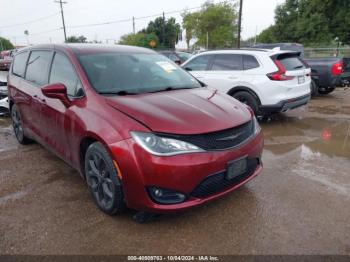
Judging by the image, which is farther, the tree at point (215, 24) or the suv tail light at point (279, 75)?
the tree at point (215, 24)

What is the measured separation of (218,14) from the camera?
60.7 meters

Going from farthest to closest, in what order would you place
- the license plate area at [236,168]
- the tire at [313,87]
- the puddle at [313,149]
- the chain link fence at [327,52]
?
1. the chain link fence at [327,52]
2. the tire at [313,87]
3. the puddle at [313,149]
4. the license plate area at [236,168]

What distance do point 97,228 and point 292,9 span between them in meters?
49.8

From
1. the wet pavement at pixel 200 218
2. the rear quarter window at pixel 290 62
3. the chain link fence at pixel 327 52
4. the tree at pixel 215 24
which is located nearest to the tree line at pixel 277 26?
the tree at pixel 215 24

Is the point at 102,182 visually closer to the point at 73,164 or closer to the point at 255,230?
the point at 73,164

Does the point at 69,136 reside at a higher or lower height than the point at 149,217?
higher

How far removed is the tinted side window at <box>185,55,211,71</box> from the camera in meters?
7.32

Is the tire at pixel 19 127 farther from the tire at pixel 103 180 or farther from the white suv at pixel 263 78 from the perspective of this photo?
the white suv at pixel 263 78

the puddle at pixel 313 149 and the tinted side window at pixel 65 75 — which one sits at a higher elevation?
the tinted side window at pixel 65 75

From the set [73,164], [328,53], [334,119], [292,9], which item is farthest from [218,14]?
[73,164]

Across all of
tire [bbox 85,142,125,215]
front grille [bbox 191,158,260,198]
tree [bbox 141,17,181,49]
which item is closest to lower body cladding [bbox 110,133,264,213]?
front grille [bbox 191,158,260,198]

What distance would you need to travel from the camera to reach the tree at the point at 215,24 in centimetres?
5928

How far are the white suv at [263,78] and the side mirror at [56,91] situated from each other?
13.8 ft

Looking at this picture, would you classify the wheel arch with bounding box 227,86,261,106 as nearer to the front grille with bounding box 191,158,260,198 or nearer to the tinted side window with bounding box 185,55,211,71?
the tinted side window with bounding box 185,55,211,71
